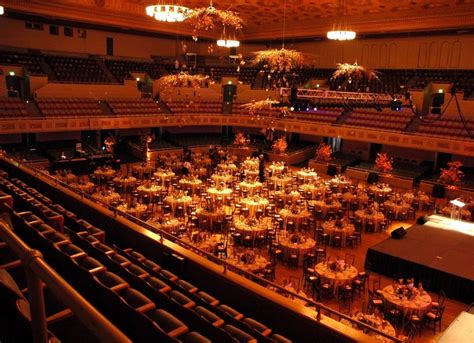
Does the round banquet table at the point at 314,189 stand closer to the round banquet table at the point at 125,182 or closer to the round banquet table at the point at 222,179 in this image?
the round banquet table at the point at 222,179

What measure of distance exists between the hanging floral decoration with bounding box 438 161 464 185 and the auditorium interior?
6.1 inches

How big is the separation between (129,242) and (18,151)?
64.3ft

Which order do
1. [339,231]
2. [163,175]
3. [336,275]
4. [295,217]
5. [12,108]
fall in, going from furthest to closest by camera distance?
[12,108] < [163,175] < [295,217] < [339,231] < [336,275]

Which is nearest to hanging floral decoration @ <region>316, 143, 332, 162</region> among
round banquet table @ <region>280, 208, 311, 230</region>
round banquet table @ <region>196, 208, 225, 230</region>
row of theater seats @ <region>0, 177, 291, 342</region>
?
round banquet table @ <region>280, 208, 311, 230</region>

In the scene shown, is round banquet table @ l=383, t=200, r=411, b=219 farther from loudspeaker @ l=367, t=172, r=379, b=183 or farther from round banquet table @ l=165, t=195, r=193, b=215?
round banquet table @ l=165, t=195, r=193, b=215

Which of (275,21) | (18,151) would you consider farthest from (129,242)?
(275,21)

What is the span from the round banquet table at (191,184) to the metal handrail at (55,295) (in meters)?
18.2

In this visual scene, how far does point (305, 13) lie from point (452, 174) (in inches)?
489

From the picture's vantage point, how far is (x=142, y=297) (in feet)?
17.6

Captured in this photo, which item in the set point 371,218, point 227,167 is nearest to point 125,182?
point 227,167

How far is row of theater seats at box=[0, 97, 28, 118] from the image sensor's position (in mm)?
22984

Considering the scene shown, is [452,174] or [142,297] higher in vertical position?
[142,297]

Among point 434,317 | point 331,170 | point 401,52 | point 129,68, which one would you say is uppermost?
point 401,52

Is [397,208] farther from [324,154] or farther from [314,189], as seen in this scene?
[324,154]
